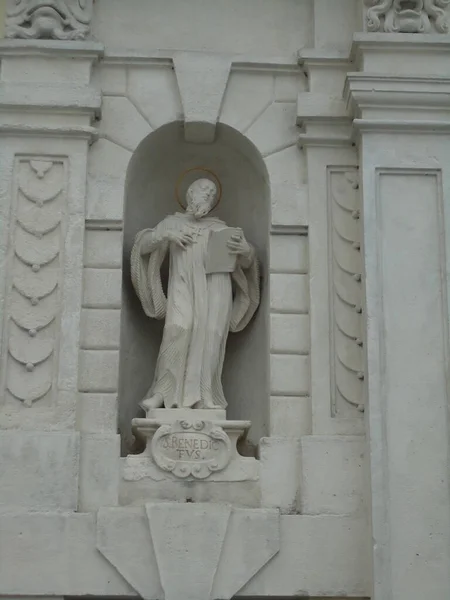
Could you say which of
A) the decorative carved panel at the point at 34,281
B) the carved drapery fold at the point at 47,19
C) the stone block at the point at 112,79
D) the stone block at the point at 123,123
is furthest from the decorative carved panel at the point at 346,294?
the carved drapery fold at the point at 47,19

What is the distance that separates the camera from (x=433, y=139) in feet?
26.1

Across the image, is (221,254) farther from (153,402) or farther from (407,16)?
(407,16)

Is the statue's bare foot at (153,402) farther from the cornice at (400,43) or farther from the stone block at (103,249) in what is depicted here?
the cornice at (400,43)

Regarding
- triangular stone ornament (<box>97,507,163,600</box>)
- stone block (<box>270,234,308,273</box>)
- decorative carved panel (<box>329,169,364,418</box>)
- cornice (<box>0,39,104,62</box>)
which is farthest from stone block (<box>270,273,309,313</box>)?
cornice (<box>0,39,104,62</box>)

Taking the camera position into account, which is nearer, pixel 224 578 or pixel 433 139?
pixel 224 578

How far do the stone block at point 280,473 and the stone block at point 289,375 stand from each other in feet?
1.10

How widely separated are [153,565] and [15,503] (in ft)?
3.03

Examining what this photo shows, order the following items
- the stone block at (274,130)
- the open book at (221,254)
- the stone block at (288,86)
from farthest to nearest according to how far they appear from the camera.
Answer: the stone block at (288,86), the stone block at (274,130), the open book at (221,254)

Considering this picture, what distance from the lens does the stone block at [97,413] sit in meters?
7.55

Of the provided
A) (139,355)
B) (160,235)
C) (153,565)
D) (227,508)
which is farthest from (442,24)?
(153,565)

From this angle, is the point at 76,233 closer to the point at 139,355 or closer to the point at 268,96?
the point at 139,355

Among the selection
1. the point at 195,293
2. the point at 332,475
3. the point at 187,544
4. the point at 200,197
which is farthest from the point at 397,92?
the point at 187,544

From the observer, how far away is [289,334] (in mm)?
7816

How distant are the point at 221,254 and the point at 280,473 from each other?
1559 millimetres
